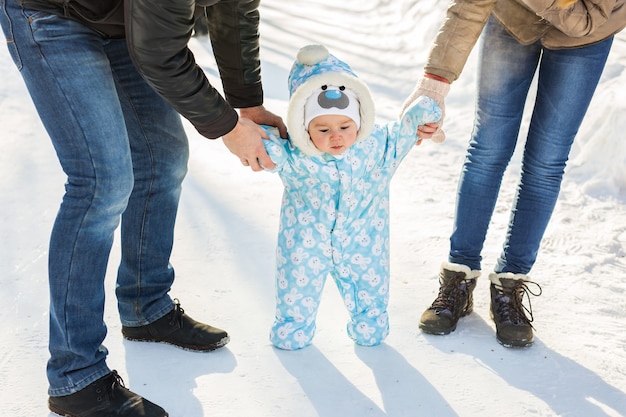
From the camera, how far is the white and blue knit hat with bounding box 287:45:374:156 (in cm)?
199

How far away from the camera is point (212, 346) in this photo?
2195mm

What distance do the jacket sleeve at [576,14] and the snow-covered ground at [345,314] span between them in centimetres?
96

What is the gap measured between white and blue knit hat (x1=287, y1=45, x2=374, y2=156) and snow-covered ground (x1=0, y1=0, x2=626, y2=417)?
0.67 m

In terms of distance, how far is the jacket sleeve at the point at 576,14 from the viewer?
1984 mm

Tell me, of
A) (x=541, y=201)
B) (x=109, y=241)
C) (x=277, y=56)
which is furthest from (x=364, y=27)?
(x=109, y=241)

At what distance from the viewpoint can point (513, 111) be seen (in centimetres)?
225

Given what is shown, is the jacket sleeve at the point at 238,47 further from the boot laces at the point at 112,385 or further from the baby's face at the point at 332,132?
the boot laces at the point at 112,385

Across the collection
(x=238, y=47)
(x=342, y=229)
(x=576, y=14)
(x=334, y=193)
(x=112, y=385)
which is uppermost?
(x=576, y=14)

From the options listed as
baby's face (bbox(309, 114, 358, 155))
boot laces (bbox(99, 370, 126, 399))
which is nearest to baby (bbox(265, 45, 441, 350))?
baby's face (bbox(309, 114, 358, 155))

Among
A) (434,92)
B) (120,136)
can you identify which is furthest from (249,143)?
(434,92)

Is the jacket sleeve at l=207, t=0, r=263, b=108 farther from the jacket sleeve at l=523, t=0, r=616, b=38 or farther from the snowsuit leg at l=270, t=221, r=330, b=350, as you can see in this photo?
the jacket sleeve at l=523, t=0, r=616, b=38

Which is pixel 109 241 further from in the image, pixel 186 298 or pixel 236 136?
pixel 186 298

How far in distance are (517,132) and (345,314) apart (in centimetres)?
82

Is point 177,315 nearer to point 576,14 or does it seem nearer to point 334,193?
point 334,193
